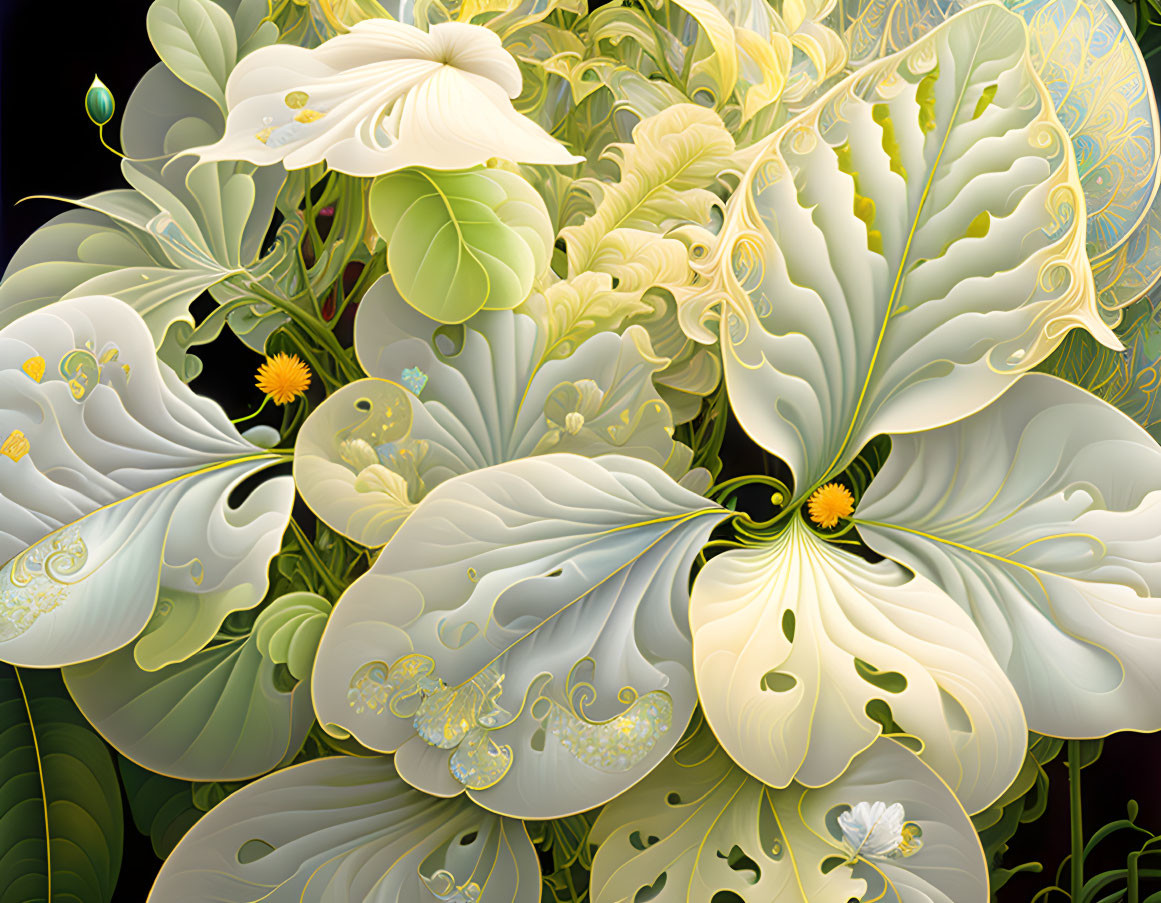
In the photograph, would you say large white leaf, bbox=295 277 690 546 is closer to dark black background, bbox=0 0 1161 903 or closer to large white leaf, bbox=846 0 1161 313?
dark black background, bbox=0 0 1161 903

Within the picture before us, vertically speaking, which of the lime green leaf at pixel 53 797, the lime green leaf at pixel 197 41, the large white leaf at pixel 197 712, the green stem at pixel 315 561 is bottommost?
the lime green leaf at pixel 53 797

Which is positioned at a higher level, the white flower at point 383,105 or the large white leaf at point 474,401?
the white flower at point 383,105

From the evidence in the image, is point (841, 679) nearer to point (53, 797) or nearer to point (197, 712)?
Answer: point (197, 712)

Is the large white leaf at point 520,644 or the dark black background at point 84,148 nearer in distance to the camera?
the large white leaf at point 520,644

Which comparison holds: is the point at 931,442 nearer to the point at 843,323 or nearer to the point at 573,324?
the point at 843,323

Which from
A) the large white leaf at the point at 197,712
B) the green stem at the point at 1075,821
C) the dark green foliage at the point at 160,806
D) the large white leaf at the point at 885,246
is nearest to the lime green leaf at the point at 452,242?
the large white leaf at the point at 885,246

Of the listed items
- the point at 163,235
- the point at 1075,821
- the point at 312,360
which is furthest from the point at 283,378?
the point at 1075,821

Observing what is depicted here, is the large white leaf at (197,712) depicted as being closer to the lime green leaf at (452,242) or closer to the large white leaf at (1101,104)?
the lime green leaf at (452,242)

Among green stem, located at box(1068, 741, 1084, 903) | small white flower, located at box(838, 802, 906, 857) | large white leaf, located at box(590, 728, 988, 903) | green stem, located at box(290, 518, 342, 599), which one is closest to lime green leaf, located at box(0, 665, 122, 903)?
green stem, located at box(290, 518, 342, 599)
